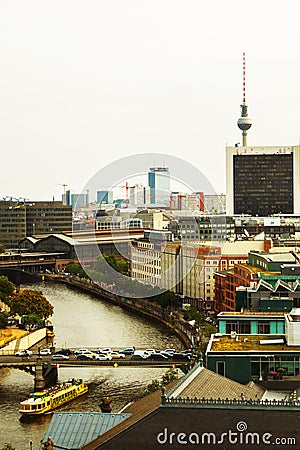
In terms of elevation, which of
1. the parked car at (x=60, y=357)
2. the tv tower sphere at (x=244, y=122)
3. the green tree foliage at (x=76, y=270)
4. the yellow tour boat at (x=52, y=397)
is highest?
the tv tower sphere at (x=244, y=122)

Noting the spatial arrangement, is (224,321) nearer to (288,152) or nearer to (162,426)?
(162,426)

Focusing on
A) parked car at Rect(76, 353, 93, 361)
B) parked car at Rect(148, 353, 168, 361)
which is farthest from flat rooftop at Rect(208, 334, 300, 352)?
parked car at Rect(76, 353, 93, 361)

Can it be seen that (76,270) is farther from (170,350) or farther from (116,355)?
(116,355)

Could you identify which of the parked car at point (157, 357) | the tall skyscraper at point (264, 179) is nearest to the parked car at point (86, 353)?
the parked car at point (157, 357)

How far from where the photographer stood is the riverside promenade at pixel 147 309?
21.8m

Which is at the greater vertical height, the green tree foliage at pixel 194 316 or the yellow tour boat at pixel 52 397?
the green tree foliage at pixel 194 316

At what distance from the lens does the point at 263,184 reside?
52.3m

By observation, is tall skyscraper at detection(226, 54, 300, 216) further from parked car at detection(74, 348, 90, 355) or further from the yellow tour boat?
the yellow tour boat

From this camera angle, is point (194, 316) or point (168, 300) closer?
point (194, 316)

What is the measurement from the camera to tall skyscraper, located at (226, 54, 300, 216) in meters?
51.8

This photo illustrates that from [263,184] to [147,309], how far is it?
86.8ft

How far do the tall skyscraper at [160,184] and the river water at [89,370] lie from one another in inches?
201

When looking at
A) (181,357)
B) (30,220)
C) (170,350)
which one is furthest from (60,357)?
(30,220)

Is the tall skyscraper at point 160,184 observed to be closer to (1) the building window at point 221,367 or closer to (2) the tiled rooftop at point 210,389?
(1) the building window at point 221,367
